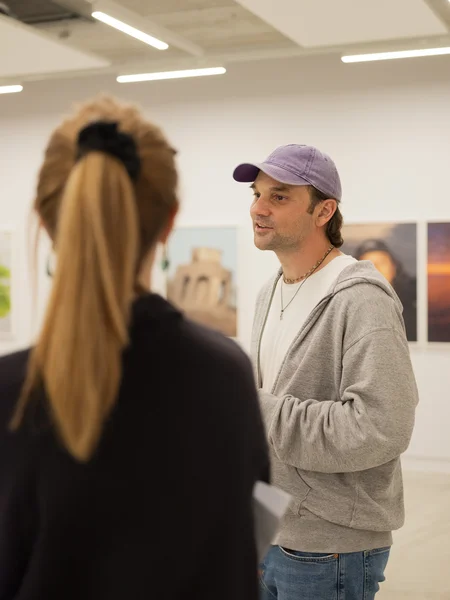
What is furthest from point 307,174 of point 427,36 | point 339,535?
point 427,36

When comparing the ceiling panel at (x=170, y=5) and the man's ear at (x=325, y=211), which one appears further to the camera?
the ceiling panel at (x=170, y=5)

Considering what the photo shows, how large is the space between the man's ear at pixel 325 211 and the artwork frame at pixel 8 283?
25.8 feet

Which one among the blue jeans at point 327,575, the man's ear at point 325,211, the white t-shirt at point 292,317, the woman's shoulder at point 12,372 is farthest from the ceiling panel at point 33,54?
the woman's shoulder at point 12,372

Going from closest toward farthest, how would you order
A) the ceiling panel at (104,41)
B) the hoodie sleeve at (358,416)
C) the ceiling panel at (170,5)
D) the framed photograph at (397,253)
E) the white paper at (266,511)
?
1. the white paper at (266,511)
2. the hoodie sleeve at (358,416)
3. the ceiling panel at (170,5)
4. the ceiling panel at (104,41)
5. the framed photograph at (397,253)

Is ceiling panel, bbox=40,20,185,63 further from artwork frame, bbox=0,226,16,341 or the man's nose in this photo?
the man's nose

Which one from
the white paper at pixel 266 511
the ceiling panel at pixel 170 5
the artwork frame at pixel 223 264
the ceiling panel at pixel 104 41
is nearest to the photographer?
the white paper at pixel 266 511

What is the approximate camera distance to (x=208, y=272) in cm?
909

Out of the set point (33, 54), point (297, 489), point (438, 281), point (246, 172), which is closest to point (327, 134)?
point (438, 281)

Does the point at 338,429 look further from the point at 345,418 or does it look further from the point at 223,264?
the point at 223,264

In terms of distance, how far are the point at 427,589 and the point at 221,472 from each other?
4.61 m

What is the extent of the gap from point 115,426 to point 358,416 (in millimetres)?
1276

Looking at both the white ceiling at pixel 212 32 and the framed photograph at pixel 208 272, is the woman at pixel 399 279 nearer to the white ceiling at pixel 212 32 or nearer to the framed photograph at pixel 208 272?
the framed photograph at pixel 208 272

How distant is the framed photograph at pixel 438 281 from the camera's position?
26.8 ft

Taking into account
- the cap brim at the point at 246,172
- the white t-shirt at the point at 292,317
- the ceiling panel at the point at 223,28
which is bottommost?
the white t-shirt at the point at 292,317
